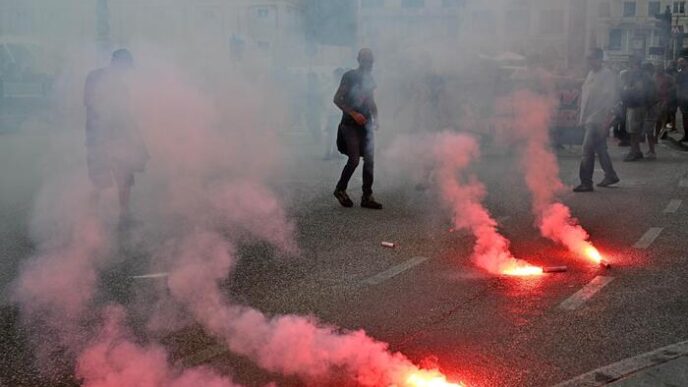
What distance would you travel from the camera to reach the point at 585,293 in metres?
5.23

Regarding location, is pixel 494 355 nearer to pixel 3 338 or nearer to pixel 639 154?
pixel 3 338

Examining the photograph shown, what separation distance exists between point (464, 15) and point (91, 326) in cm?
455

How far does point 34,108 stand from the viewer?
35.1ft

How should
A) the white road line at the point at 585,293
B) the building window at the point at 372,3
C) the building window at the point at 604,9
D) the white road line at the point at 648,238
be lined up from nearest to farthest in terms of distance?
the white road line at the point at 585,293 → the white road line at the point at 648,238 → the building window at the point at 604,9 → the building window at the point at 372,3

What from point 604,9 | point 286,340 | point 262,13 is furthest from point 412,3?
point 286,340

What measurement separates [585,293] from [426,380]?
191 centimetres

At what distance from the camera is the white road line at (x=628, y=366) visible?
3.74m

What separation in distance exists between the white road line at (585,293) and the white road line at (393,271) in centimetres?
121

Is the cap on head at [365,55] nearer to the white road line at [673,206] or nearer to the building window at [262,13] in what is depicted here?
the building window at [262,13]

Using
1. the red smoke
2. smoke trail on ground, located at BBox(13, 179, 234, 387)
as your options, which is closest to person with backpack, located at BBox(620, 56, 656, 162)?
the red smoke

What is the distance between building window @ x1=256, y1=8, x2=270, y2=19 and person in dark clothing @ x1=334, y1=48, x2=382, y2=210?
1.16 m

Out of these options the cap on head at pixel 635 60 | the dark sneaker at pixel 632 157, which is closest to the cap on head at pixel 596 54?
the cap on head at pixel 635 60

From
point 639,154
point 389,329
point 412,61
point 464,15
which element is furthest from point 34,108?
point 639,154

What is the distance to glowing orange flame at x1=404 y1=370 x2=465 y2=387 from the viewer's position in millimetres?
3674
